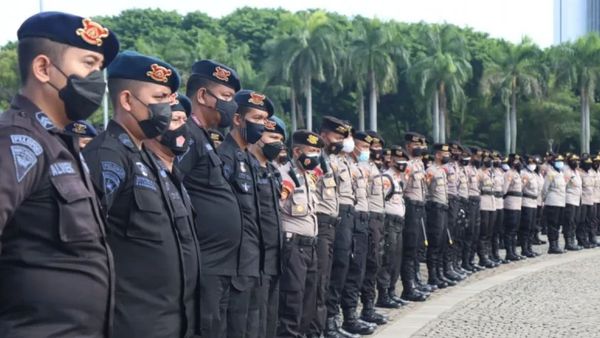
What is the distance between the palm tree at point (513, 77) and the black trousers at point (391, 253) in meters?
41.9

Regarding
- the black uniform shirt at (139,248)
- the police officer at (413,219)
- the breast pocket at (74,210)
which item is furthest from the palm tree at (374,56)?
the breast pocket at (74,210)

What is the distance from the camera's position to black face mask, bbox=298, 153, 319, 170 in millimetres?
7555

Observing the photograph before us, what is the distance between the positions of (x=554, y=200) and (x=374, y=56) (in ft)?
106

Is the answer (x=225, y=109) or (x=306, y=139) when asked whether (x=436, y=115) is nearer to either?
Result: (x=306, y=139)

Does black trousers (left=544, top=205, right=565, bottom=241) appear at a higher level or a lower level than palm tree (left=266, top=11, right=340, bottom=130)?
lower

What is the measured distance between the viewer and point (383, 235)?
9984 mm

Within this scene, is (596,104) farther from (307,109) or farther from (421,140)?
(421,140)

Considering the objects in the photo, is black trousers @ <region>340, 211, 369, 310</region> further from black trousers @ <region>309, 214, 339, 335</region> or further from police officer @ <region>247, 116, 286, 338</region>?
police officer @ <region>247, 116, 286, 338</region>

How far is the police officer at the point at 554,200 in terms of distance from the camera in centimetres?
1753

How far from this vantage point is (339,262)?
866cm

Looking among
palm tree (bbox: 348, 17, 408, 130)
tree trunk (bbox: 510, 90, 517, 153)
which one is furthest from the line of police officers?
tree trunk (bbox: 510, 90, 517, 153)

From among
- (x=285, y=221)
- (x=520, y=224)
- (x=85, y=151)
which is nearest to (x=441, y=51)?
(x=520, y=224)

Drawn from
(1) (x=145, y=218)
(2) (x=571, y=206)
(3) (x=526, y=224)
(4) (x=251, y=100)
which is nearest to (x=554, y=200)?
(2) (x=571, y=206)

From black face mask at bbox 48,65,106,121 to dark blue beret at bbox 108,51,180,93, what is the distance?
0.91 meters
